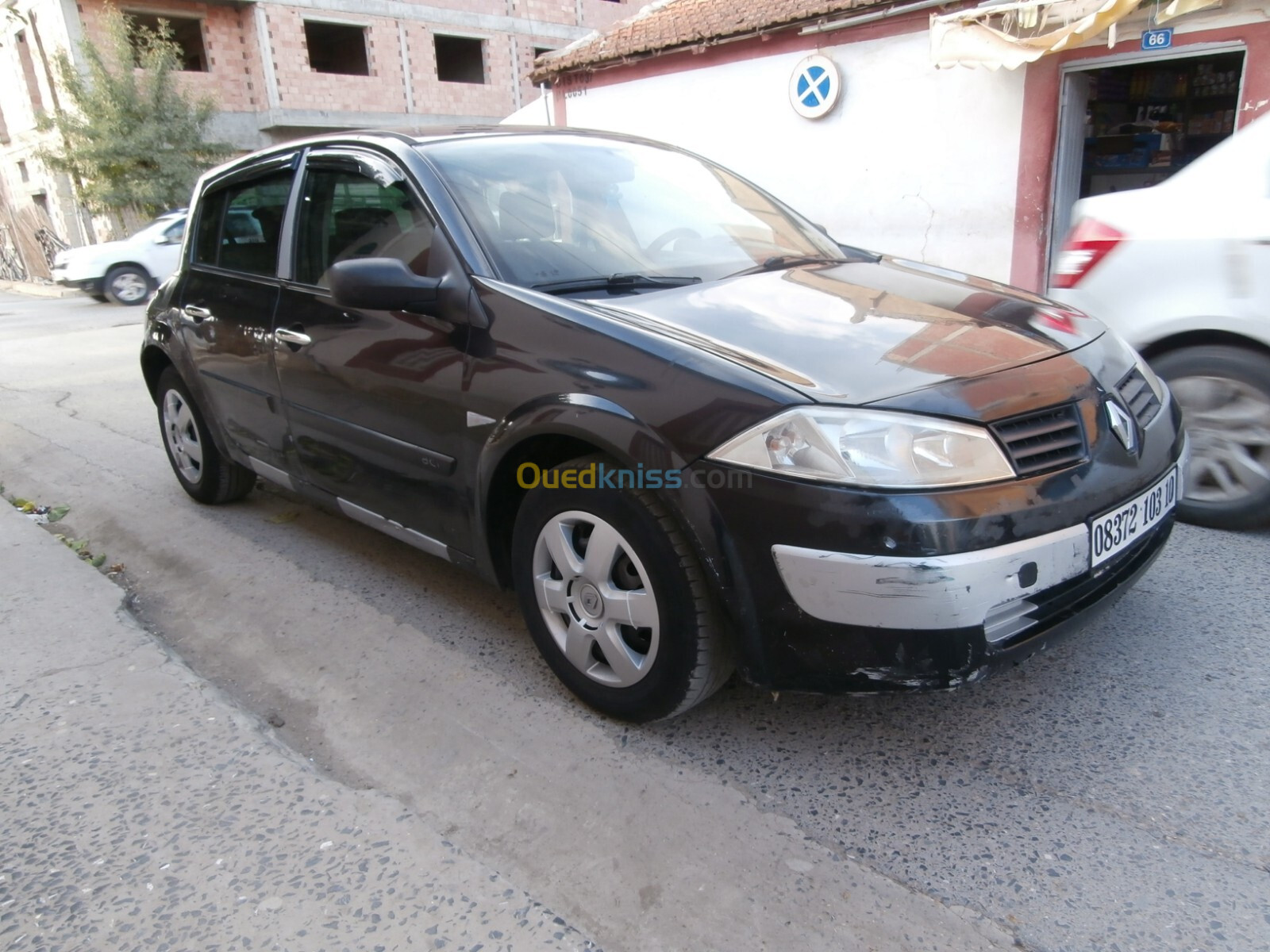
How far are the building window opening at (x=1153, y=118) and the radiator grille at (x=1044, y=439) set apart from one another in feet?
25.8

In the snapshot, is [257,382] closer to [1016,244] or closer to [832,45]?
[1016,244]

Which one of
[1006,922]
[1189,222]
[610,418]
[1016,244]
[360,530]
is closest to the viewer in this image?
[1006,922]

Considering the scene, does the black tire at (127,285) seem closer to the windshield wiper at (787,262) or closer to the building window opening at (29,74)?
the building window opening at (29,74)

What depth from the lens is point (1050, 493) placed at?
2199 millimetres

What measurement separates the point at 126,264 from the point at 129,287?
16.7 inches

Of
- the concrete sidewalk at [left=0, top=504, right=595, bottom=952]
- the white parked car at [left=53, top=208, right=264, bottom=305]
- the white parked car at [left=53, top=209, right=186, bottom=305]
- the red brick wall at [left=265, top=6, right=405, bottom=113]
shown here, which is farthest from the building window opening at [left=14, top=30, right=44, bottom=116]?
the concrete sidewalk at [left=0, top=504, right=595, bottom=952]

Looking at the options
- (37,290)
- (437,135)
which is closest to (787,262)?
(437,135)

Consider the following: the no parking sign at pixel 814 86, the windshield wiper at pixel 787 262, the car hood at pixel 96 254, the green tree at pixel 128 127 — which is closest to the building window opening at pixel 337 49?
the green tree at pixel 128 127

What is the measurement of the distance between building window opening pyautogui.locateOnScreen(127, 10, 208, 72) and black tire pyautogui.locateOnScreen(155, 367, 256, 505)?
68.5 ft

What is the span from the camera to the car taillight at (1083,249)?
393 centimetres

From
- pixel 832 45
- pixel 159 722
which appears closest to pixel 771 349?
pixel 159 722

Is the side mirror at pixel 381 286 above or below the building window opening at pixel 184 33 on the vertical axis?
below

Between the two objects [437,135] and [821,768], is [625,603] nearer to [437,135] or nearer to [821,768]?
[821,768]

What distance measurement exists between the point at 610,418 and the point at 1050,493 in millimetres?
1066
